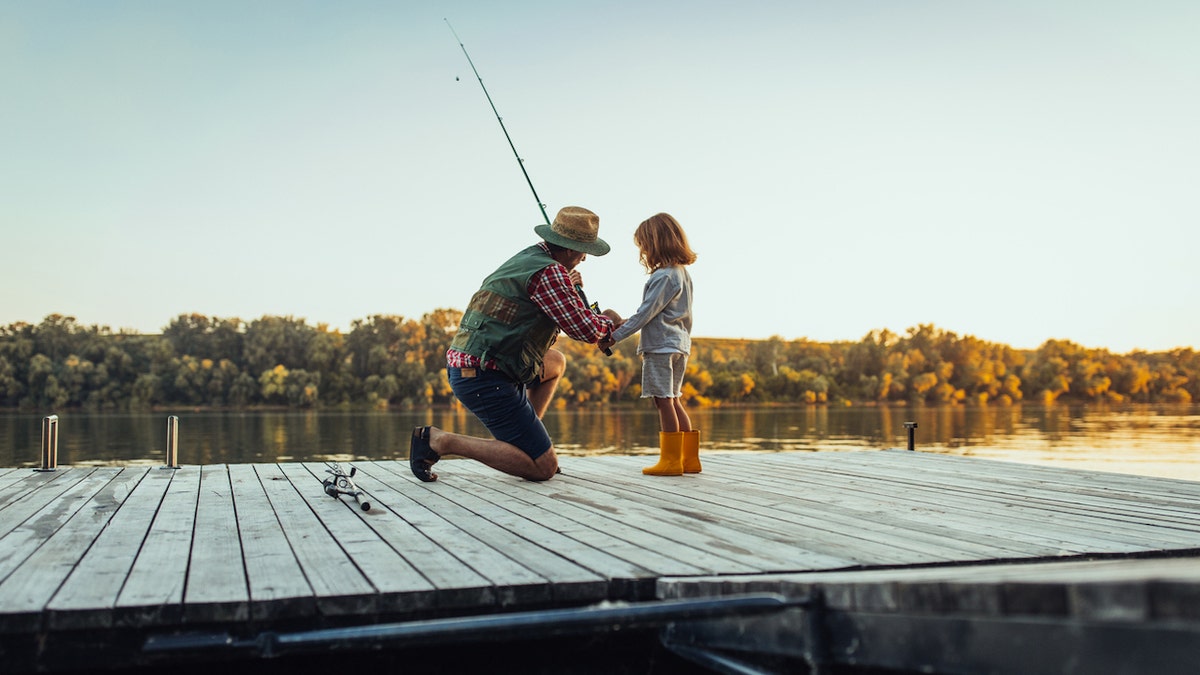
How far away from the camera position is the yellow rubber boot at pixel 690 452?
510 cm

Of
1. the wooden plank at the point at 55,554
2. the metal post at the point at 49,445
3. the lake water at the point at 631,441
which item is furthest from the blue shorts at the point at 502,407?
the lake water at the point at 631,441

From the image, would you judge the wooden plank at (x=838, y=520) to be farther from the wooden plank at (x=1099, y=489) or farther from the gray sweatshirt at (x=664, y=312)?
the wooden plank at (x=1099, y=489)

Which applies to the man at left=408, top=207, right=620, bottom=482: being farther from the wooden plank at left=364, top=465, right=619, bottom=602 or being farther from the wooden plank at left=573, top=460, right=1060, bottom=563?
the wooden plank at left=364, top=465, right=619, bottom=602

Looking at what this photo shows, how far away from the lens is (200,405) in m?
57.2

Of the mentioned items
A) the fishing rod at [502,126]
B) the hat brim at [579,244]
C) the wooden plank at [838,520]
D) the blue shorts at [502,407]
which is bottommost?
the wooden plank at [838,520]

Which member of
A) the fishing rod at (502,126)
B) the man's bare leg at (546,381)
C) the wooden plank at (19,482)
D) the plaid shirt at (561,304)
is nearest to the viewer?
the wooden plank at (19,482)

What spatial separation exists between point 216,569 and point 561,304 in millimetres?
2199

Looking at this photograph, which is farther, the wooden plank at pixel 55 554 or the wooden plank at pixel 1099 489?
the wooden plank at pixel 1099 489

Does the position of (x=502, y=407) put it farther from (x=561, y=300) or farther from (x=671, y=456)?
(x=671, y=456)

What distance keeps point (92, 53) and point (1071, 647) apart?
115ft

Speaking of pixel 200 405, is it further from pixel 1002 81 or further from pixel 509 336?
pixel 509 336

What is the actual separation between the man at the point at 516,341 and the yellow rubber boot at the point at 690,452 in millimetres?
875

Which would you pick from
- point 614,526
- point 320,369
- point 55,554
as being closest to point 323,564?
point 55,554

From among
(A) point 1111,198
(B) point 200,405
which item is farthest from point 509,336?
(B) point 200,405
